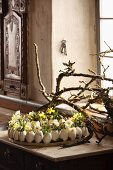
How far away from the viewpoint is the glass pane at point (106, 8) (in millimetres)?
5282

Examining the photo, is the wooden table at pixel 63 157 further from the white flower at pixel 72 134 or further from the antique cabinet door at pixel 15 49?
the antique cabinet door at pixel 15 49

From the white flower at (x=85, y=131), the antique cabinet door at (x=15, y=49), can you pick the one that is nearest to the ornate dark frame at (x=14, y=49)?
the antique cabinet door at (x=15, y=49)

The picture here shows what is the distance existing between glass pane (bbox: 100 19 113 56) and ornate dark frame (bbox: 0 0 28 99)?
784mm

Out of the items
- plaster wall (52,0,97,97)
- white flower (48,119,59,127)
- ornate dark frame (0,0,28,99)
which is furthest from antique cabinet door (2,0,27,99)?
white flower (48,119,59,127)

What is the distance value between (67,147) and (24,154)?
1.16 ft

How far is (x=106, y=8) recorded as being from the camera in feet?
17.5

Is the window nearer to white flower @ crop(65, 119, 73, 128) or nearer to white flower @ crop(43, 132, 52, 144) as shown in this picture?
white flower @ crop(65, 119, 73, 128)

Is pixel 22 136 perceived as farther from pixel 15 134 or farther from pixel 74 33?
pixel 74 33

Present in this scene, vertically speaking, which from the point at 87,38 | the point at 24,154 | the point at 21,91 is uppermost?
the point at 87,38

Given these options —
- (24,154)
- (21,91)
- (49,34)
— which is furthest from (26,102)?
(24,154)

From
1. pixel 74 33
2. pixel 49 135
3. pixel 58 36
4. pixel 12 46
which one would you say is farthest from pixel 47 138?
pixel 12 46

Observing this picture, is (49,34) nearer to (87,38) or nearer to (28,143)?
(87,38)

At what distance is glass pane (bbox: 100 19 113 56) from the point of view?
5340 millimetres

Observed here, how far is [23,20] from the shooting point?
5547 mm
